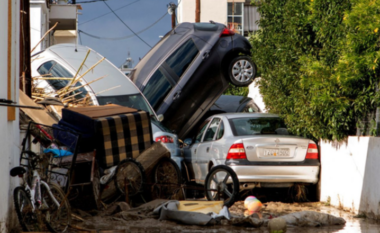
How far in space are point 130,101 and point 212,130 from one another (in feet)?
10.2

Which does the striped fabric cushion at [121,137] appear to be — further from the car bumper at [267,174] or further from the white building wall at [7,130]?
the white building wall at [7,130]

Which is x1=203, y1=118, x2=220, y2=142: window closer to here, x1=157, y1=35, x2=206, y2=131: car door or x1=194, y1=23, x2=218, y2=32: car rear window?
x1=157, y1=35, x2=206, y2=131: car door

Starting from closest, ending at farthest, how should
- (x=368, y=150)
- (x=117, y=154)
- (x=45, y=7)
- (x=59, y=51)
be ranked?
(x=368, y=150)
(x=117, y=154)
(x=59, y=51)
(x=45, y=7)

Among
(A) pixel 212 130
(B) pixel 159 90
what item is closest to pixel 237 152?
(A) pixel 212 130

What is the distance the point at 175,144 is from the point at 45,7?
15.4 meters

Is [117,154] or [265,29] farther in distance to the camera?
[265,29]

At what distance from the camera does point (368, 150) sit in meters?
9.73

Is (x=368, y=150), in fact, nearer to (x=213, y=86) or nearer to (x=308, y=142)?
(x=308, y=142)

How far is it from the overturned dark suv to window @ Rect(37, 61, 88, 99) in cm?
204

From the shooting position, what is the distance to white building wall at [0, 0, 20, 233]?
7105 mm

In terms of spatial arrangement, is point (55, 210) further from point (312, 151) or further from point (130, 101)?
point (130, 101)

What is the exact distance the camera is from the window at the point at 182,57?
53.0ft

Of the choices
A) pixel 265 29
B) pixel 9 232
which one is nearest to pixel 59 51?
pixel 265 29

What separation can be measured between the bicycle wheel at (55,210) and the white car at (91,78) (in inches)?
252
